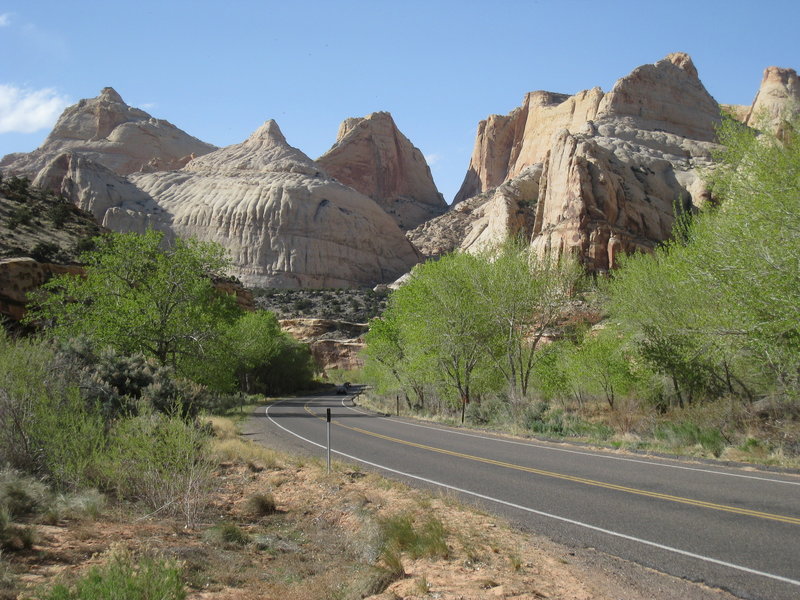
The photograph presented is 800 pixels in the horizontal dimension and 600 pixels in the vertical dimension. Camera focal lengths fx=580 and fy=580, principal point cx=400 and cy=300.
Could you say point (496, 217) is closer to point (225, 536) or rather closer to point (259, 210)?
point (259, 210)

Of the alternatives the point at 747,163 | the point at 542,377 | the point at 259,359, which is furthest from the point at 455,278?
the point at 259,359

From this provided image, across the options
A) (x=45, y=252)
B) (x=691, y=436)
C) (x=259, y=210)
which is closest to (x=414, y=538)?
(x=691, y=436)

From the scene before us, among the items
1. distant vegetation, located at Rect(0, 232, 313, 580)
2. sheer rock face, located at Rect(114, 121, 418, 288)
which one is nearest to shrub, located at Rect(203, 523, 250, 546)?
distant vegetation, located at Rect(0, 232, 313, 580)

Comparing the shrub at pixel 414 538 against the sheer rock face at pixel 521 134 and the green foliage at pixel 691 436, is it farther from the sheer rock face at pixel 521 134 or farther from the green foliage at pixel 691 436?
the sheer rock face at pixel 521 134

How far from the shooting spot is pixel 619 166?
6231cm

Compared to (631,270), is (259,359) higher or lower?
lower

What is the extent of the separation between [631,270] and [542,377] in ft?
35.4

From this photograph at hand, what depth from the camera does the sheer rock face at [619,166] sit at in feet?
186

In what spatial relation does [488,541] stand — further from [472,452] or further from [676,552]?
[472,452]

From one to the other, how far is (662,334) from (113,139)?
530 ft

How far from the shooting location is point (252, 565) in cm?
731

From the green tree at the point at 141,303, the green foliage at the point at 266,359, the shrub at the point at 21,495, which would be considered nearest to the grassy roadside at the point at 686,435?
the green tree at the point at 141,303

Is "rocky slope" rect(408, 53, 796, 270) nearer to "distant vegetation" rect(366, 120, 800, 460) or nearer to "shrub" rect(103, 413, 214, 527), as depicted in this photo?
"distant vegetation" rect(366, 120, 800, 460)

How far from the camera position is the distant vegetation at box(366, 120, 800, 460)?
480 inches
